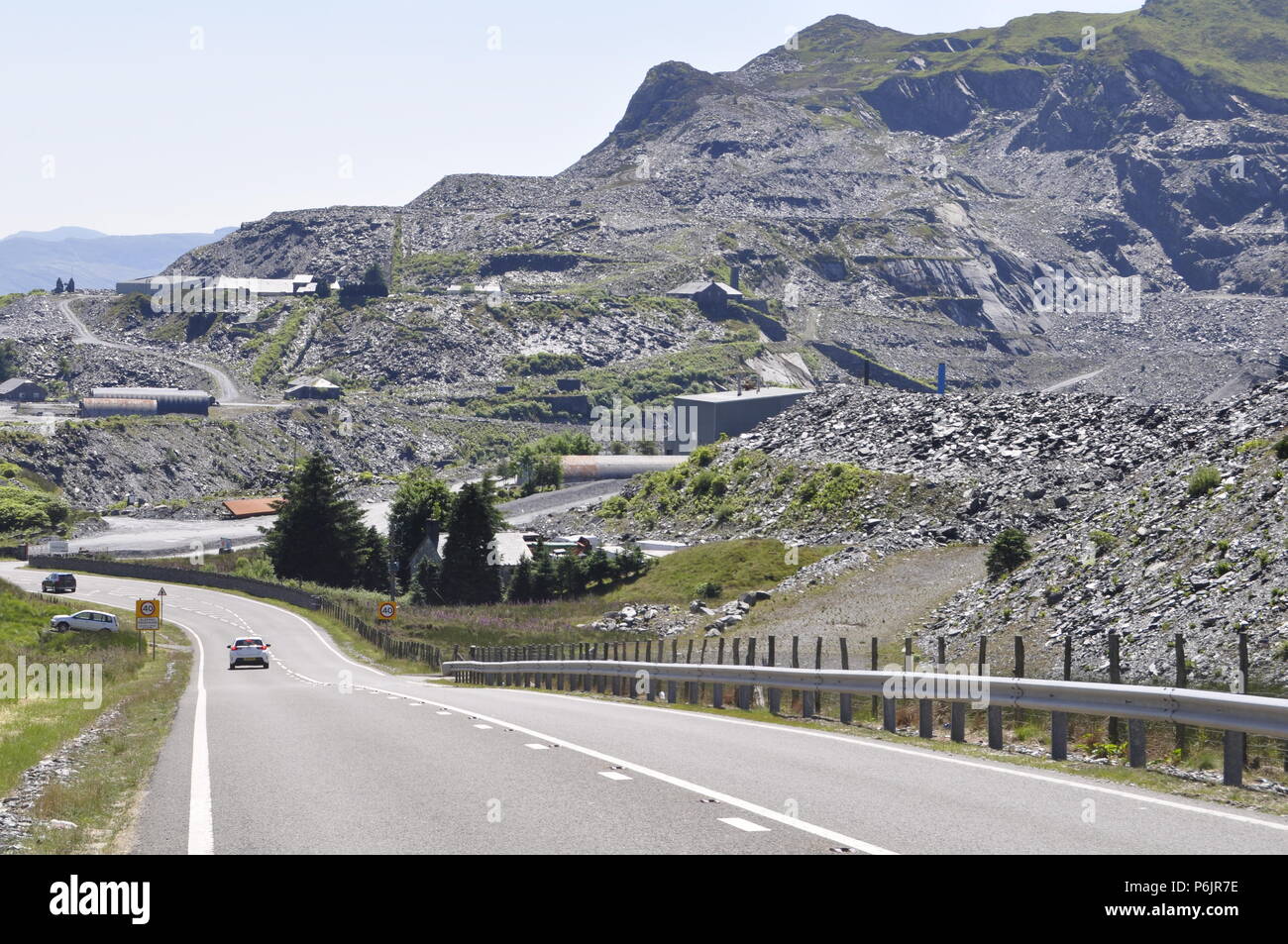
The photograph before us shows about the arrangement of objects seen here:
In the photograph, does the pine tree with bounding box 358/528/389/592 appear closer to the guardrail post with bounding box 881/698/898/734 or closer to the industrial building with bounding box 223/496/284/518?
the industrial building with bounding box 223/496/284/518

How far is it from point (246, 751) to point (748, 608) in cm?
4988

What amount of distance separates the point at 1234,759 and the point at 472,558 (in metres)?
75.8

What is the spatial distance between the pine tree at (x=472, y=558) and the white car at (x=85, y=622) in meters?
25.7

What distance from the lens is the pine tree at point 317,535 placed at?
102m

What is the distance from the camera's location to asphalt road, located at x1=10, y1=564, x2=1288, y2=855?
30.8 feet

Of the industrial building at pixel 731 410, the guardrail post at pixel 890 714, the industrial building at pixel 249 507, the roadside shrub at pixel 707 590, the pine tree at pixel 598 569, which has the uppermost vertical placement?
the industrial building at pixel 731 410

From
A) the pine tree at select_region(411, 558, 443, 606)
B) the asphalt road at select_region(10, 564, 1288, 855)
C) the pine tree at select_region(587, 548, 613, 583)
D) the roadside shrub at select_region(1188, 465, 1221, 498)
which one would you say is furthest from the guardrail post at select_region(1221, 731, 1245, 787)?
the pine tree at select_region(411, 558, 443, 606)

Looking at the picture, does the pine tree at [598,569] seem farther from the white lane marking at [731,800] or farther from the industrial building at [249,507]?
the industrial building at [249,507]

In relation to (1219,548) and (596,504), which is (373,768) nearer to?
(1219,548)

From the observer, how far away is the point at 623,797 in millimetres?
11547

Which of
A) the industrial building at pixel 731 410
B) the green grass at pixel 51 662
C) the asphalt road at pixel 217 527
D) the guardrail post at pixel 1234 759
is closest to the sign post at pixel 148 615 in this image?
the green grass at pixel 51 662

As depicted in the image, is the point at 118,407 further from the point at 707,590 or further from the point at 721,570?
the point at 707,590

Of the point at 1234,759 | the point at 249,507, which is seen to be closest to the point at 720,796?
the point at 1234,759
